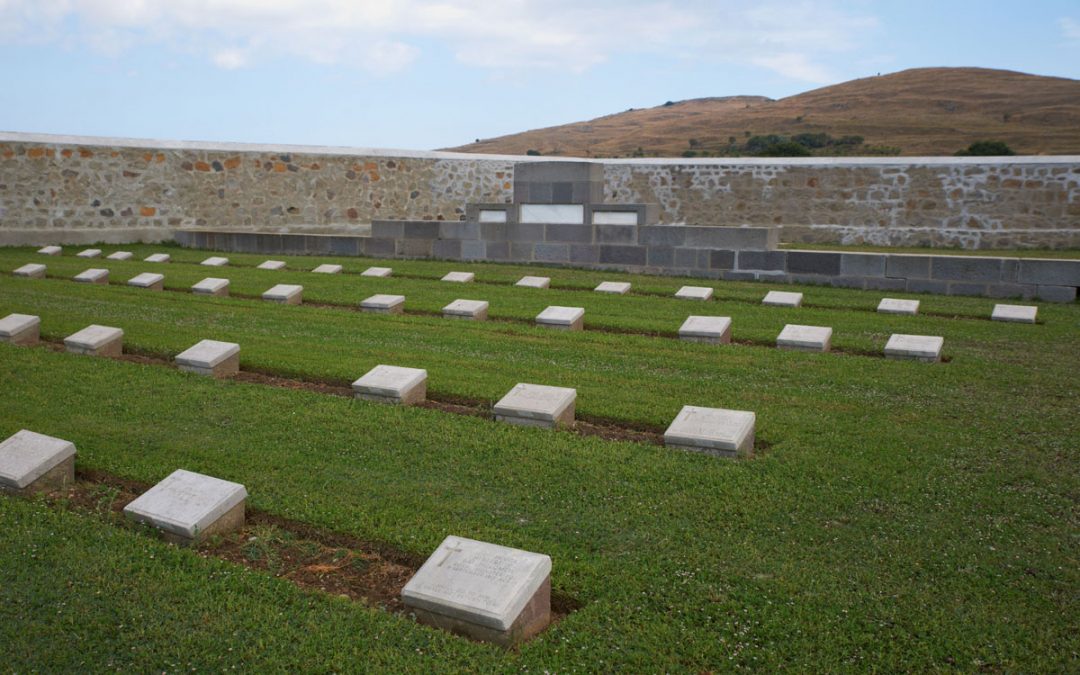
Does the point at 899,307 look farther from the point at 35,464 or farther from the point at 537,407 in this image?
the point at 35,464

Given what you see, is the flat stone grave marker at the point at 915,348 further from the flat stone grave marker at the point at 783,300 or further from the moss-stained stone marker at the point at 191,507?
the moss-stained stone marker at the point at 191,507

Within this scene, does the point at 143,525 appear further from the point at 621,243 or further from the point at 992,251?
the point at 992,251

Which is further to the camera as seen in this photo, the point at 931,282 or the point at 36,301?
the point at 931,282

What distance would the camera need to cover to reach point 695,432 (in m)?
4.86

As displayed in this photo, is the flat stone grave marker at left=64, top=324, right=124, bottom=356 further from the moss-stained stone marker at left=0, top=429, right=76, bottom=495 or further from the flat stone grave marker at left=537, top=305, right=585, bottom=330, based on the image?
the flat stone grave marker at left=537, top=305, right=585, bottom=330

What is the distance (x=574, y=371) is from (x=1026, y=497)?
3.19m

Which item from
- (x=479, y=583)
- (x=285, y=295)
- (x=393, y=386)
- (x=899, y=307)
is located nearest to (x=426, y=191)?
(x=285, y=295)

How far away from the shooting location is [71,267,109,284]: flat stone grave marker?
11.2m

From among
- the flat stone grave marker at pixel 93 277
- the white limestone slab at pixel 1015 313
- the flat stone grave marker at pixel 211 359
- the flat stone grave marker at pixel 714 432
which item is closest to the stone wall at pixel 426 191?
the flat stone grave marker at pixel 93 277

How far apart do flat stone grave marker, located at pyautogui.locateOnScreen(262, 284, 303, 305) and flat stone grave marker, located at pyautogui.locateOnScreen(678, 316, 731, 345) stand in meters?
4.45

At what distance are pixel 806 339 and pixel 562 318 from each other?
2.24 m

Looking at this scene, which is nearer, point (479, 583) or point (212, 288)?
point (479, 583)

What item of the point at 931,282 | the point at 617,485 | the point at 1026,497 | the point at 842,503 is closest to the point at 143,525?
the point at 617,485

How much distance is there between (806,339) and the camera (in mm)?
7398
